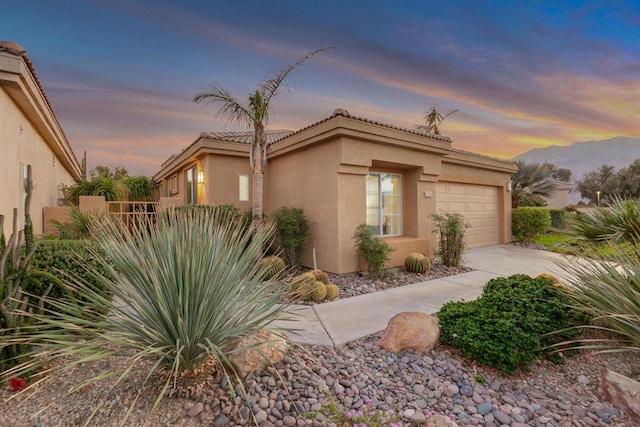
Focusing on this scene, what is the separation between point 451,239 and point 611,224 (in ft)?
12.7

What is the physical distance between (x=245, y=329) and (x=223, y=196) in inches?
307

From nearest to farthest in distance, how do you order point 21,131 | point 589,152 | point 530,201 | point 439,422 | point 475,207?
point 439,422
point 21,131
point 475,207
point 530,201
point 589,152

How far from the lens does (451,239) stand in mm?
8336

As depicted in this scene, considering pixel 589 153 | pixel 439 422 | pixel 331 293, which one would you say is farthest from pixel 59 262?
pixel 589 153

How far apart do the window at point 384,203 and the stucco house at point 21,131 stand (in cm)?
747

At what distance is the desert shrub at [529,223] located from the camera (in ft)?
41.7

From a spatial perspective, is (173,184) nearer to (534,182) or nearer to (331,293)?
(331,293)

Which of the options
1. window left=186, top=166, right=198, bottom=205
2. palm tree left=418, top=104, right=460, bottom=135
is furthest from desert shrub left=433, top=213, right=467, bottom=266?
palm tree left=418, top=104, right=460, bottom=135

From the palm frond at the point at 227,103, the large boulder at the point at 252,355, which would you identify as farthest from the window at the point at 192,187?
the large boulder at the point at 252,355

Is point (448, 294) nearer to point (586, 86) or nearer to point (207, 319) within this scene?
point (207, 319)

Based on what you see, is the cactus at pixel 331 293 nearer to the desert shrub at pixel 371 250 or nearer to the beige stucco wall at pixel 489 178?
the desert shrub at pixel 371 250

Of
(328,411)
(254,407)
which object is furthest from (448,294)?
(254,407)

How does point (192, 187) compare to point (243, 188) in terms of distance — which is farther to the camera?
point (192, 187)

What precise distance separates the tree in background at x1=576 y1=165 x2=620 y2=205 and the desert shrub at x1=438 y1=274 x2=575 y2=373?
3279 centimetres
